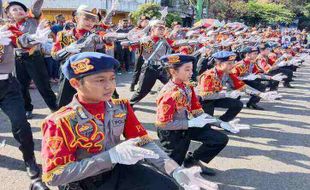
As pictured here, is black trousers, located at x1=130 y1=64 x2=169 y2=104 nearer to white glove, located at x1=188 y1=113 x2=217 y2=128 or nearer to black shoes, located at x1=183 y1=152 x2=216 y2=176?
black shoes, located at x1=183 y1=152 x2=216 y2=176

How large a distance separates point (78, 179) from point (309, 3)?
50001 mm

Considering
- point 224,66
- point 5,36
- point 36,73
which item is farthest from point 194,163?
point 36,73

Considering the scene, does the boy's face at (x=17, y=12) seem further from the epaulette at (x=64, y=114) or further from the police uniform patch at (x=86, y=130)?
the police uniform patch at (x=86, y=130)

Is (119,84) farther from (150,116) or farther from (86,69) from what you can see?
(86,69)

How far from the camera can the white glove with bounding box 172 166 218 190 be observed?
2369 mm

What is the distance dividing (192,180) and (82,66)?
39.4 inches

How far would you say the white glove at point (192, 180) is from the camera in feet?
7.77

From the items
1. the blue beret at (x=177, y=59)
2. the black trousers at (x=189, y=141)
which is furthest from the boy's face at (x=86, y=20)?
the black trousers at (x=189, y=141)

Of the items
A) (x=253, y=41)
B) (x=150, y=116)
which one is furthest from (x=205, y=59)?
(x=150, y=116)

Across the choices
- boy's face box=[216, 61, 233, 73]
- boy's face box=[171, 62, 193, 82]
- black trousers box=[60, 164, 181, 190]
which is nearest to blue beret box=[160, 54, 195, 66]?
boy's face box=[171, 62, 193, 82]

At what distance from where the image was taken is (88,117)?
2.50m

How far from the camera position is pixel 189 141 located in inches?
165

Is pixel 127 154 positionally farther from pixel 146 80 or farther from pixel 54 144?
pixel 146 80

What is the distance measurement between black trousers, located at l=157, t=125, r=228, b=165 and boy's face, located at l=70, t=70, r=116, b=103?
1631 mm
